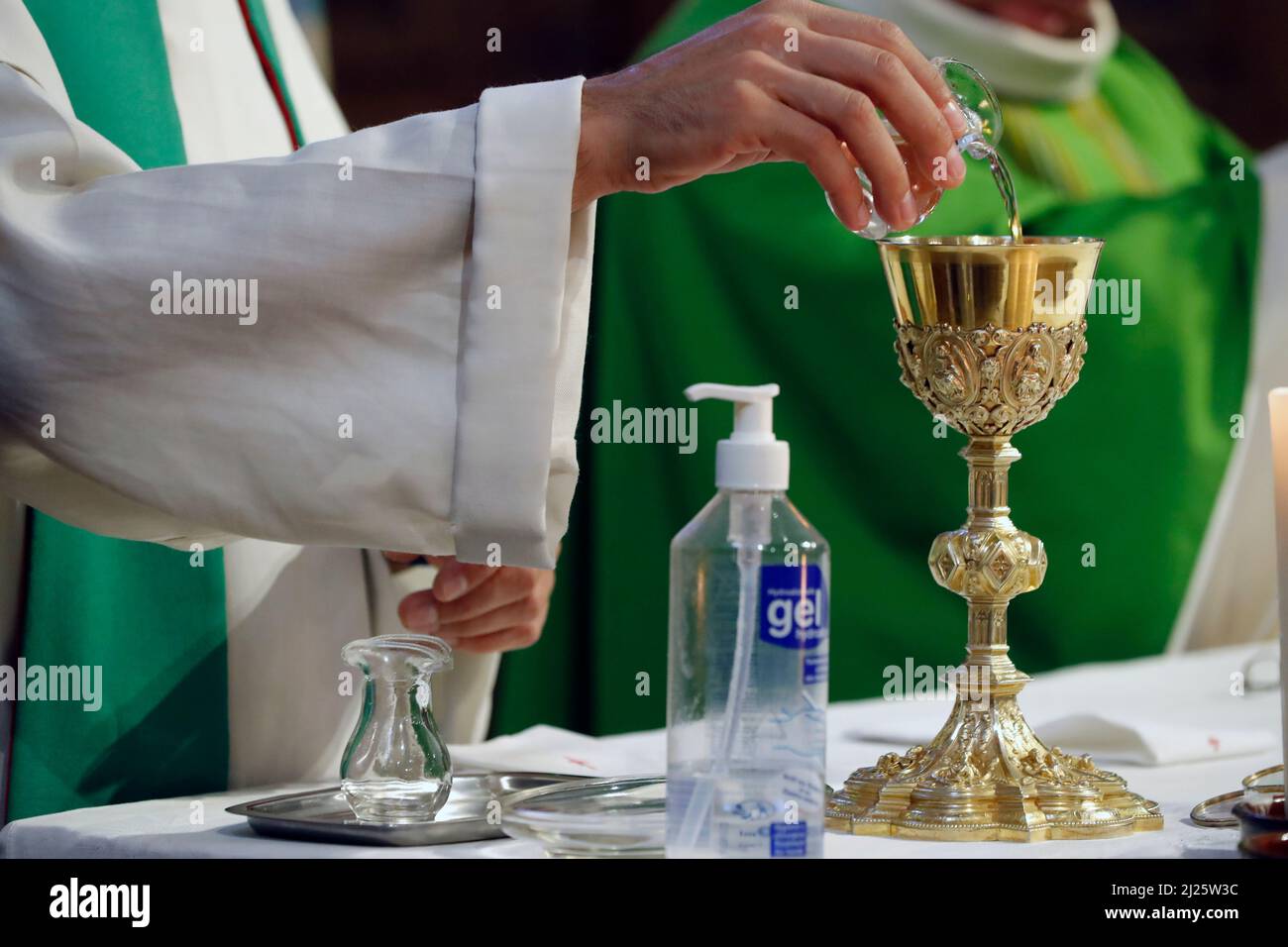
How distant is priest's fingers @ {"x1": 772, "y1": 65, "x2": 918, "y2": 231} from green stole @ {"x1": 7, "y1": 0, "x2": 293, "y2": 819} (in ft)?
1.49

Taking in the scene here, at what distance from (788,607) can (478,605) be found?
0.39 meters

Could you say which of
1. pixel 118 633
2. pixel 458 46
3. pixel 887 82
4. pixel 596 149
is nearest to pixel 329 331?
pixel 596 149

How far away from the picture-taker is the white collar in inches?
83.3

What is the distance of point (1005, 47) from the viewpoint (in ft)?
7.07

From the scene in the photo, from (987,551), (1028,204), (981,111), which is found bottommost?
(987,551)

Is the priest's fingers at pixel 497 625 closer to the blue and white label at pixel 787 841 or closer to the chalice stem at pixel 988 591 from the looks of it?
the chalice stem at pixel 988 591

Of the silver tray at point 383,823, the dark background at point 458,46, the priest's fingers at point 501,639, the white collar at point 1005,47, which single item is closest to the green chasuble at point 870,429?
the white collar at point 1005,47

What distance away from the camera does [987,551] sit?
0.70m

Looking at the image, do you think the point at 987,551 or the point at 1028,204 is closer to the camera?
the point at 987,551

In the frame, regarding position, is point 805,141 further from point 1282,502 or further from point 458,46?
point 458,46

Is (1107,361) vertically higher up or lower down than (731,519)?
higher up
